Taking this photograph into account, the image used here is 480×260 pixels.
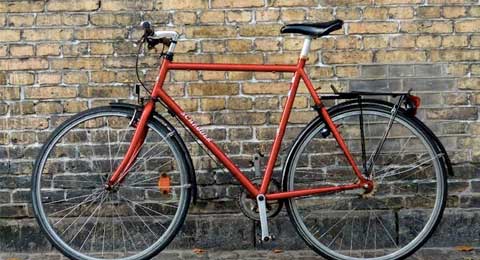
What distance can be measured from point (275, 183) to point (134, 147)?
84 centimetres

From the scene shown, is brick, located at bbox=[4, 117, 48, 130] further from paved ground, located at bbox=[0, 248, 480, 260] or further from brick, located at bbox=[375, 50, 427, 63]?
brick, located at bbox=[375, 50, 427, 63]

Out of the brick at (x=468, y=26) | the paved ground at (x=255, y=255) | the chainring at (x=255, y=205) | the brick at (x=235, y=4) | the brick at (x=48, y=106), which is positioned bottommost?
the paved ground at (x=255, y=255)

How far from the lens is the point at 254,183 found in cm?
386

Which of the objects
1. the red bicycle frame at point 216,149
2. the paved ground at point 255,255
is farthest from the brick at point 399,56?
the paved ground at point 255,255

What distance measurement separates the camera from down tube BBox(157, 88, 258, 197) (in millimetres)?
3779

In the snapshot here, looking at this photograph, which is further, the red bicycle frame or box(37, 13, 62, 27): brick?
box(37, 13, 62, 27): brick

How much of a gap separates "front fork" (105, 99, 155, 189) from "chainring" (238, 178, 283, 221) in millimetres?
670

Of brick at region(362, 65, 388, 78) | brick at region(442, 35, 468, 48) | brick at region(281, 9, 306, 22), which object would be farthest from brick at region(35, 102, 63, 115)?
brick at region(442, 35, 468, 48)

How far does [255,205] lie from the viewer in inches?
152

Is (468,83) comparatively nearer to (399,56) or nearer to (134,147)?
(399,56)

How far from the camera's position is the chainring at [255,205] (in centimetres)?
385

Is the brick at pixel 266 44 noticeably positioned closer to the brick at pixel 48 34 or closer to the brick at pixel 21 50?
the brick at pixel 48 34

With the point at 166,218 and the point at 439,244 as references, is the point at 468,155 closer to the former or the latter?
the point at 439,244

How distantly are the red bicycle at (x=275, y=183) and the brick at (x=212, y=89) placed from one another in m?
0.16
